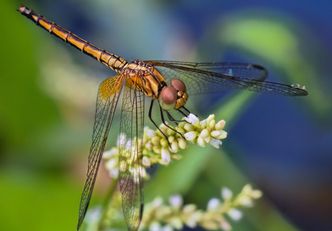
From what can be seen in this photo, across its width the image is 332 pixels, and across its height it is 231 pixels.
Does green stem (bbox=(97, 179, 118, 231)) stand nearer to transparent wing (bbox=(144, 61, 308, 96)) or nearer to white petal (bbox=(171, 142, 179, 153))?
white petal (bbox=(171, 142, 179, 153))

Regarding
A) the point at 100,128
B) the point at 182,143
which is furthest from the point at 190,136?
the point at 100,128

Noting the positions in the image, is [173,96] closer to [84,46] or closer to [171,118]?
[171,118]

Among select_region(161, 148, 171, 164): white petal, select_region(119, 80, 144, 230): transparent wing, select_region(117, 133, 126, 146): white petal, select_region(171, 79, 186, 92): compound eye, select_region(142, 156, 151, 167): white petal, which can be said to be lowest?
select_region(161, 148, 171, 164): white petal

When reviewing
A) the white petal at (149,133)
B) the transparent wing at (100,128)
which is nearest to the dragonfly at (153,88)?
the transparent wing at (100,128)

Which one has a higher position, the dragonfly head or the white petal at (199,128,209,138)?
the dragonfly head

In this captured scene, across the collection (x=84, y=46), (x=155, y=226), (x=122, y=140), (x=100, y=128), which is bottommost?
(x=155, y=226)

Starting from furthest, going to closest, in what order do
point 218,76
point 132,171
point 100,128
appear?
point 218,76, point 100,128, point 132,171

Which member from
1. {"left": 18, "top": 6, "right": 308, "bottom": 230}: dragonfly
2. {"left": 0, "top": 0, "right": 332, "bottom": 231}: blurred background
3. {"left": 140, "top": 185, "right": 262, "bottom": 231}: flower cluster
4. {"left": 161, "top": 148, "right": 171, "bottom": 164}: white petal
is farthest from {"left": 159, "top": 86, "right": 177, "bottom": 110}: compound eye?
{"left": 161, "top": 148, "right": 171, "bottom": 164}: white petal
